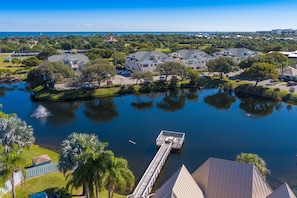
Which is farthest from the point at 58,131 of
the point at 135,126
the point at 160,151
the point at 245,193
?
the point at 245,193

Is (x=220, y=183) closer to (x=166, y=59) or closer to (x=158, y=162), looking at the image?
(x=158, y=162)

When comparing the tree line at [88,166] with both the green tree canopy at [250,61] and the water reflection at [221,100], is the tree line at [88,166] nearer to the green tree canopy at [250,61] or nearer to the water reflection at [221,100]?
the water reflection at [221,100]

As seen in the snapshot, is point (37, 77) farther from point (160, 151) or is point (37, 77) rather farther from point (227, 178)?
point (227, 178)

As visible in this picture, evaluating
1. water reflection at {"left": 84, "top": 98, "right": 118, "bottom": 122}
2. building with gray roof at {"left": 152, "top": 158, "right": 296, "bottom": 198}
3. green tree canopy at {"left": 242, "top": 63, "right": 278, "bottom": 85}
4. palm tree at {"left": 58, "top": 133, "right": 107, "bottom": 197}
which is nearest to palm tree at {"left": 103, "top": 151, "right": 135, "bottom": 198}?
palm tree at {"left": 58, "top": 133, "right": 107, "bottom": 197}

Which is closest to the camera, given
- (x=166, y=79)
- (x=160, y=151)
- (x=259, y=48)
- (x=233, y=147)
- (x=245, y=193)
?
(x=245, y=193)

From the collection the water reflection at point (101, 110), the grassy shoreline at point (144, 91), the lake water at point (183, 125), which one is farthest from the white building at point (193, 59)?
the water reflection at point (101, 110)

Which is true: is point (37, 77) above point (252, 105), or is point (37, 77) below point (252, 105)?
above

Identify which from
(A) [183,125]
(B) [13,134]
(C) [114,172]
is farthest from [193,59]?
(C) [114,172]
